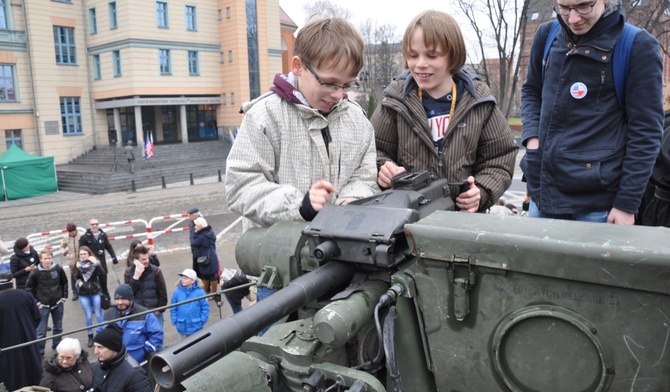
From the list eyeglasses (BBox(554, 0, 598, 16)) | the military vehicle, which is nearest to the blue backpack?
eyeglasses (BBox(554, 0, 598, 16))

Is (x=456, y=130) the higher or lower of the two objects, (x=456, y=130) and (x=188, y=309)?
the higher

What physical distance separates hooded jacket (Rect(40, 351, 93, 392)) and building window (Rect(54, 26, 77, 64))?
1277 inches

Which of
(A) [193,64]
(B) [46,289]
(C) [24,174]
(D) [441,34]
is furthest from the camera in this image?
(A) [193,64]

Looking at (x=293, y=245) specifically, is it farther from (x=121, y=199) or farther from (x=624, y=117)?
(x=121, y=199)

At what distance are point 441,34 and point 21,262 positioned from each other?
857cm

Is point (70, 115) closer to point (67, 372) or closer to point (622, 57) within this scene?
point (67, 372)

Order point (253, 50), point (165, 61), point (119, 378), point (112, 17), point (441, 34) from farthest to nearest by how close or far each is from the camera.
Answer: point (253, 50)
point (165, 61)
point (112, 17)
point (119, 378)
point (441, 34)

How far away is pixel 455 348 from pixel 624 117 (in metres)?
1.47

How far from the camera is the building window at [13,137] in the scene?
30922 mm

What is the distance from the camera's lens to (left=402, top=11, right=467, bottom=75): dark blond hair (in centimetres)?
254

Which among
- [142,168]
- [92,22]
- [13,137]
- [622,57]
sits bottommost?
[142,168]

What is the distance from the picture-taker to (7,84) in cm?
3091

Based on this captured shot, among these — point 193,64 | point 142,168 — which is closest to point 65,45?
point 193,64

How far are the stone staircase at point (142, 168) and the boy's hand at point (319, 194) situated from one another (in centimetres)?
2472
